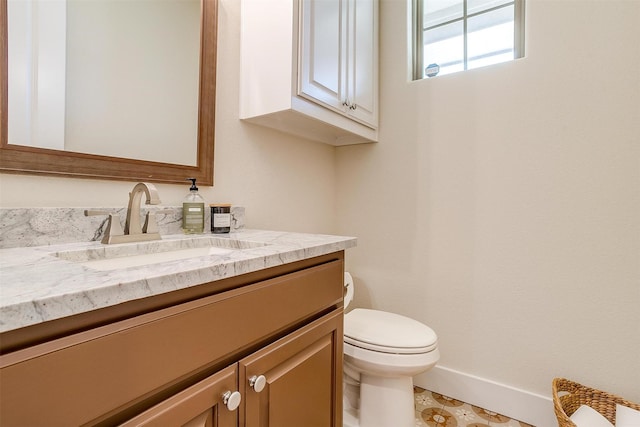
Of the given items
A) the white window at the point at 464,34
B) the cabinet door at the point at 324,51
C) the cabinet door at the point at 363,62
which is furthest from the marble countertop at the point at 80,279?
the white window at the point at 464,34

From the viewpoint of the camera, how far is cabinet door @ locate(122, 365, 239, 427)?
47cm

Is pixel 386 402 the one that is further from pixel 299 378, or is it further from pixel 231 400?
pixel 231 400

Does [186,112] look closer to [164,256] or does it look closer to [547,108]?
[164,256]

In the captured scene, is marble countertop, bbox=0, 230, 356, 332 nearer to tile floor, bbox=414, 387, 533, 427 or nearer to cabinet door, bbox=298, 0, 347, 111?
cabinet door, bbox=298, 0, 347, 111

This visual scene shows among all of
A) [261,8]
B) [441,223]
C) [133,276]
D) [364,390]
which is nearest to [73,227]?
[133,276]

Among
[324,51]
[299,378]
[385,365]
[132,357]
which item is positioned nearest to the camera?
[132,357]

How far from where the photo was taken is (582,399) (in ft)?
4.01

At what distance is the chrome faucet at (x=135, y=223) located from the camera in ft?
2.75

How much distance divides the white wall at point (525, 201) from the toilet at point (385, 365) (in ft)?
1.38

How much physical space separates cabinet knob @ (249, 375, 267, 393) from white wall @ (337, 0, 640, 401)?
1.20 meters

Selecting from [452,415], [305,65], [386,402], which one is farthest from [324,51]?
[452,415]

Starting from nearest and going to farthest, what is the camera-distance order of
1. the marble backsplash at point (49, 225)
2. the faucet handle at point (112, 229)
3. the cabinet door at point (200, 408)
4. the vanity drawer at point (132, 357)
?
1. the vanity drawer at point (132, 357)
2. the cabinet door at point (200, 408)
3. the marble backsplash at point (49, 225)
4. the faucet handle at point (112, 229)

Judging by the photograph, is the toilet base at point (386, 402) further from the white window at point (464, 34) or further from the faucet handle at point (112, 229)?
the white window at point (464, 34)

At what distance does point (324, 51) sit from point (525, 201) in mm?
1099
